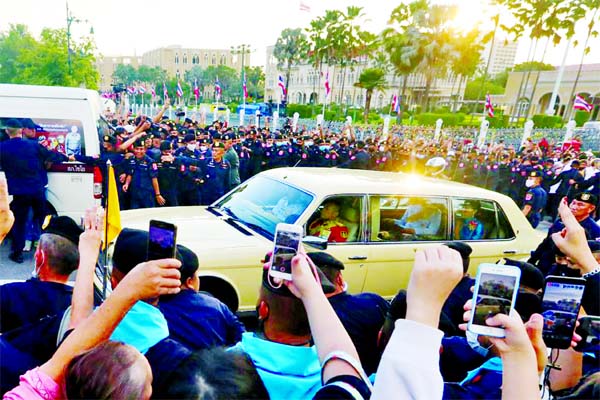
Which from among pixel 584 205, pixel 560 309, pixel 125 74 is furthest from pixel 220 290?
pixel 125 74

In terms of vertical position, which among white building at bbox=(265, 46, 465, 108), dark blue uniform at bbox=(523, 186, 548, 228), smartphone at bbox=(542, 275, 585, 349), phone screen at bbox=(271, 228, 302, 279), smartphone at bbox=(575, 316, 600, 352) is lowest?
dark blue uniform at bbox=(523, 186, 548, 228)

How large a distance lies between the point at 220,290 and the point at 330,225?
1.31m

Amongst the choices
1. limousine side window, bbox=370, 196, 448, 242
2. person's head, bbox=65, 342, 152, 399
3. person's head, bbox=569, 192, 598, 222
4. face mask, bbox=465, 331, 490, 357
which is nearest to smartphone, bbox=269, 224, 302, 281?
person's head, bbox=65, 342, 152, 399

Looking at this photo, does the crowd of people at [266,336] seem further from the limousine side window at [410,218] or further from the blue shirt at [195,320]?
the limousine side window at [410,218]

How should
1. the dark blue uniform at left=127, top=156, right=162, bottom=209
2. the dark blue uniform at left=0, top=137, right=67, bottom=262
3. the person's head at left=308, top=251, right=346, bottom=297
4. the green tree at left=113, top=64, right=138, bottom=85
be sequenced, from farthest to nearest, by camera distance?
the green tree at left=113, top=64, right=138, bottom=85, the dark blue uniform at left=127, top=156, right=162, bottom=209, the dark blue uniform at left=0, top=137, right=67, bottom=262, the person's head at left=308, top=251, right=346, bottom=297

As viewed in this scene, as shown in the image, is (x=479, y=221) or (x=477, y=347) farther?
(x=479, y=221)

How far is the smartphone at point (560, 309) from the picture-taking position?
5.12ft

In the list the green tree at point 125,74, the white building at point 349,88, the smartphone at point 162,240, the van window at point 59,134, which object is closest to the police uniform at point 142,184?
the van window at point 59,134

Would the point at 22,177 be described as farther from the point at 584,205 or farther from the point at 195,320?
the point at 584,205

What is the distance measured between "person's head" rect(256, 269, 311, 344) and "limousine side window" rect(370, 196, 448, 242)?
8.89ft

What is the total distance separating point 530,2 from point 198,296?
3960cm

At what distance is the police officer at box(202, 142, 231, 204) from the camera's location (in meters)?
7.41

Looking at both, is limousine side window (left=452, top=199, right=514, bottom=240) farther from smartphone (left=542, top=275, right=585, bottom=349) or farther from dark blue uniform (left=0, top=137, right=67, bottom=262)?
dark blue uniform (left=0, top=137, right=67, bottom=262)

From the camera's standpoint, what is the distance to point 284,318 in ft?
4.91
